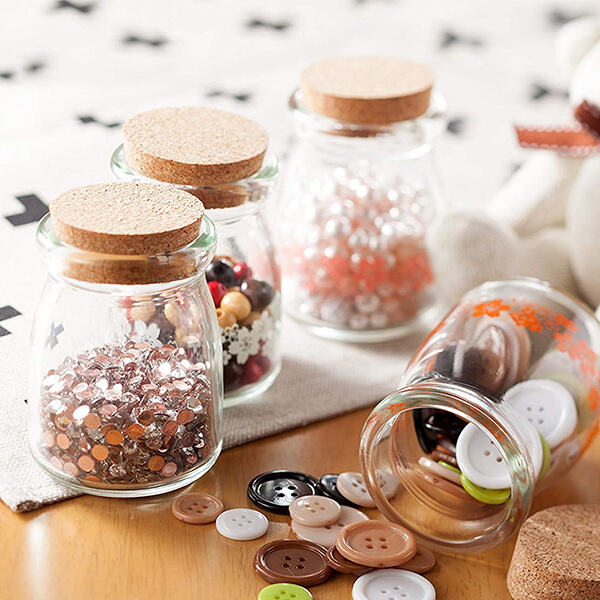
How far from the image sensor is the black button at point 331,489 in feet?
2.60

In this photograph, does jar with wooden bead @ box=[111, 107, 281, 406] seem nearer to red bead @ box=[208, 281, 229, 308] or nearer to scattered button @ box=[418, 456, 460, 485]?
red bead @ box=[208, 281, 229, 308]

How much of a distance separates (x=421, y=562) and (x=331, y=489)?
0.32 ft

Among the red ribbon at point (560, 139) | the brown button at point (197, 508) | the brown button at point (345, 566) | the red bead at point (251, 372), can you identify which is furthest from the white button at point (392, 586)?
the red ribbon at point (560, 139)

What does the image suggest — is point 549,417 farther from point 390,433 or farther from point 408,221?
point 408,221

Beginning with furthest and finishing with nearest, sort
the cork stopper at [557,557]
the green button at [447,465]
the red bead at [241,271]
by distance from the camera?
1. the red bead at [241,271]
2. the green button at [447,465]
3. the cork stopper at [557,557]

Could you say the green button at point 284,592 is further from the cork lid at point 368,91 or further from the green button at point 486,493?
the cork lid at point 368,91

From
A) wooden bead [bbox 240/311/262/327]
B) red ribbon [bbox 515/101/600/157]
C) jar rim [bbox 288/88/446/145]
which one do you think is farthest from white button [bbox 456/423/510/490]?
red ribbon [bbox 515/101/600/157]

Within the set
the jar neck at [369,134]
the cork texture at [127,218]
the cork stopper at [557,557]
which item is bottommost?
the cork stopper at [557,557]

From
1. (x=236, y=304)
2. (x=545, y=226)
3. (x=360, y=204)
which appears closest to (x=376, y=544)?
(x=236, y=304)

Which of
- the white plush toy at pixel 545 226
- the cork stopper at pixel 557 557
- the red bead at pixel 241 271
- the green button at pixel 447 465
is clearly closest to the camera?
the cork stopper at pixel 557 557

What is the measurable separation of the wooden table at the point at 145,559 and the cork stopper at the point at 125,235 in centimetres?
18

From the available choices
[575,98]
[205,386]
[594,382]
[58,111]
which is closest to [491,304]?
[594,382]

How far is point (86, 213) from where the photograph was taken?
72cm

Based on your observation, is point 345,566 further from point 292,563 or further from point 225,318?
point 225,318
